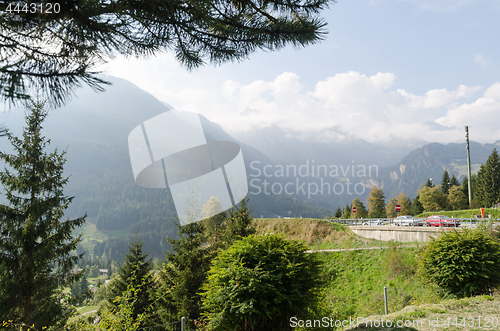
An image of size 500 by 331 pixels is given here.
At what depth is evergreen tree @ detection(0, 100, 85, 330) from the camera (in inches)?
360

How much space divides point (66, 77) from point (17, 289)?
10.6 m

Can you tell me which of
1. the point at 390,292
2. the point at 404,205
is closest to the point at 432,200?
the point at 404,205

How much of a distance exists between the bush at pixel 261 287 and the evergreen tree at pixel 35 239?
7.66 metres

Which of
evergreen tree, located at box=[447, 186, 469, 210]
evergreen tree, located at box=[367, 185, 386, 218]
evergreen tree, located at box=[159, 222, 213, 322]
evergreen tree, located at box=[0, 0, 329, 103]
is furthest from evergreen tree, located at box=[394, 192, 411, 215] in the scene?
evergreen tree, located at box=[0, 0, 329, 103]

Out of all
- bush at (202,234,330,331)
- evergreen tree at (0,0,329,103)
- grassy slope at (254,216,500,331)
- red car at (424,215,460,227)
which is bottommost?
grassy slope at (254,216,500,331)

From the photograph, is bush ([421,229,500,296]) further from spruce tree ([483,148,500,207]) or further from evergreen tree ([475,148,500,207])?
spruce tree ([483,148,500,207])

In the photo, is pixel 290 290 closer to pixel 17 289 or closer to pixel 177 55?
pixel 177 55

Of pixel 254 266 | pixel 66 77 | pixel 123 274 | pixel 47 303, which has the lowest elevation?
pixel 123 274

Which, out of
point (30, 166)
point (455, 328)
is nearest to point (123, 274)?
point (30, 166)

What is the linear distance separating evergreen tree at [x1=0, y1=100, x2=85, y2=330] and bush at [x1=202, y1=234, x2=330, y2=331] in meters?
7.66

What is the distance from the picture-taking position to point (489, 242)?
8219 mm

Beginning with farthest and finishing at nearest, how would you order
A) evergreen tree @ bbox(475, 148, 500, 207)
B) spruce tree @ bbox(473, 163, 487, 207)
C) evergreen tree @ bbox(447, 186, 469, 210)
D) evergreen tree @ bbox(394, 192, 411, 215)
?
evergreen tree @ bbox(394, 192, 411, 215) < spruce tree @ bbox(473, 163, 487, 207) < evergreen tree @ bbox(447, 186, 469, 210) < evergreen tree @ bbox(475, 148, 500, 207)

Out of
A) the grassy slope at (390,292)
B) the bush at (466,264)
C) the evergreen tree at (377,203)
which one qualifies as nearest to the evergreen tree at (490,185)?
the evergreen tree at (377,203)

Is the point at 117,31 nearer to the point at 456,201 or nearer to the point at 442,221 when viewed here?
the point at 442,221
